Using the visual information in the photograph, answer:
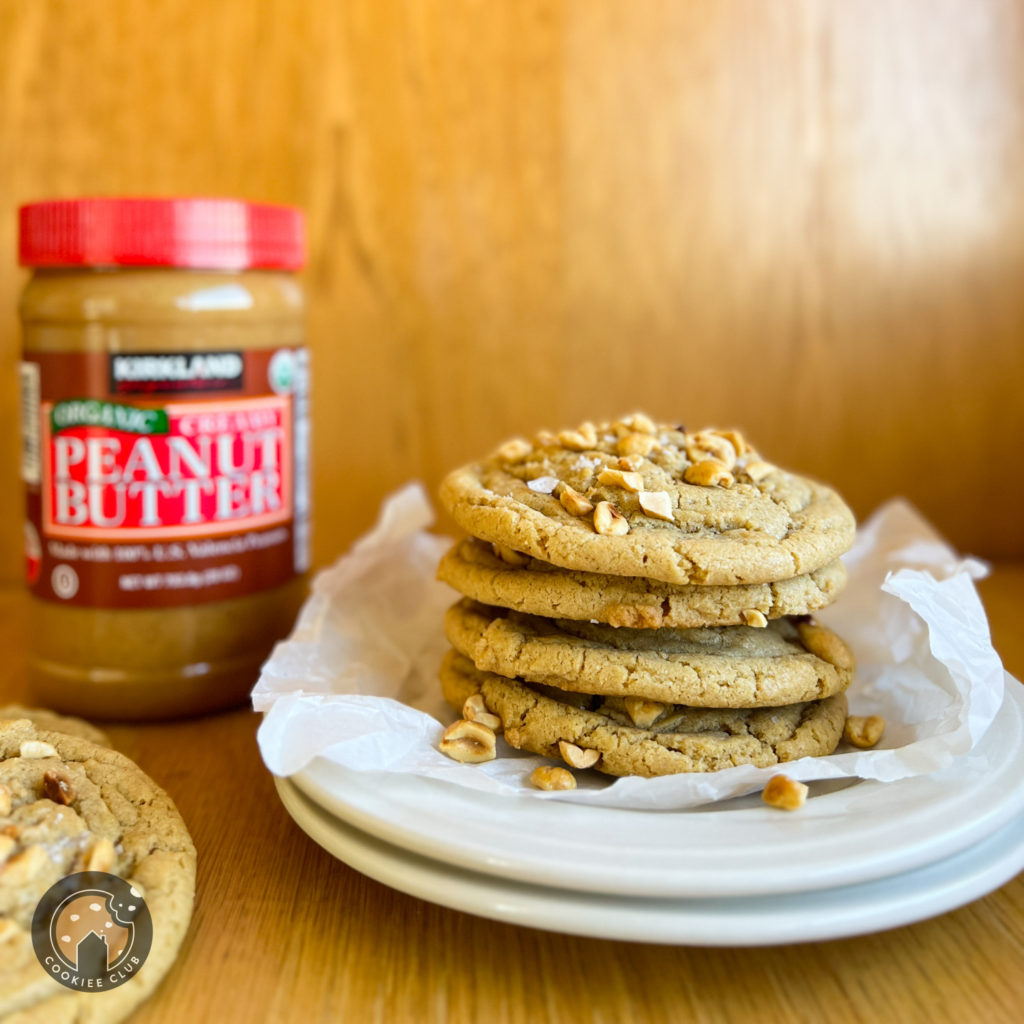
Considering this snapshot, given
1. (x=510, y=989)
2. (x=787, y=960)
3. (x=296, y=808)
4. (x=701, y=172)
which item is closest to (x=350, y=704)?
(x=296, y=808)

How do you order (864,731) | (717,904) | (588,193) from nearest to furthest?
1. (717,904)
2. (864,731)
3. (588,193)

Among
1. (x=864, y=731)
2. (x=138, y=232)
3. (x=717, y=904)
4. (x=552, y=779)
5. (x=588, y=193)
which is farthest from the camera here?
(x=588, y=193)

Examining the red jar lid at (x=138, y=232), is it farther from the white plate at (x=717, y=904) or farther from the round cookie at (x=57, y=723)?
the white plate at (x=717, y=904)

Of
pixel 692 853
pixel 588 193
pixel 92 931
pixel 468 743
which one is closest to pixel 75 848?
pixel 92 931

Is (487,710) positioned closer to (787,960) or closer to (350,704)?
(350,704)

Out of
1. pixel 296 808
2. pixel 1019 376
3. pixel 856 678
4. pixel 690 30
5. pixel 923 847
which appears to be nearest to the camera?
pixel 923 847

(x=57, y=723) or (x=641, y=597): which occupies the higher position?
(x=641, y=597)

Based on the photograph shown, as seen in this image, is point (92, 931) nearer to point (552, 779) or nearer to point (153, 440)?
point (552, 779)
